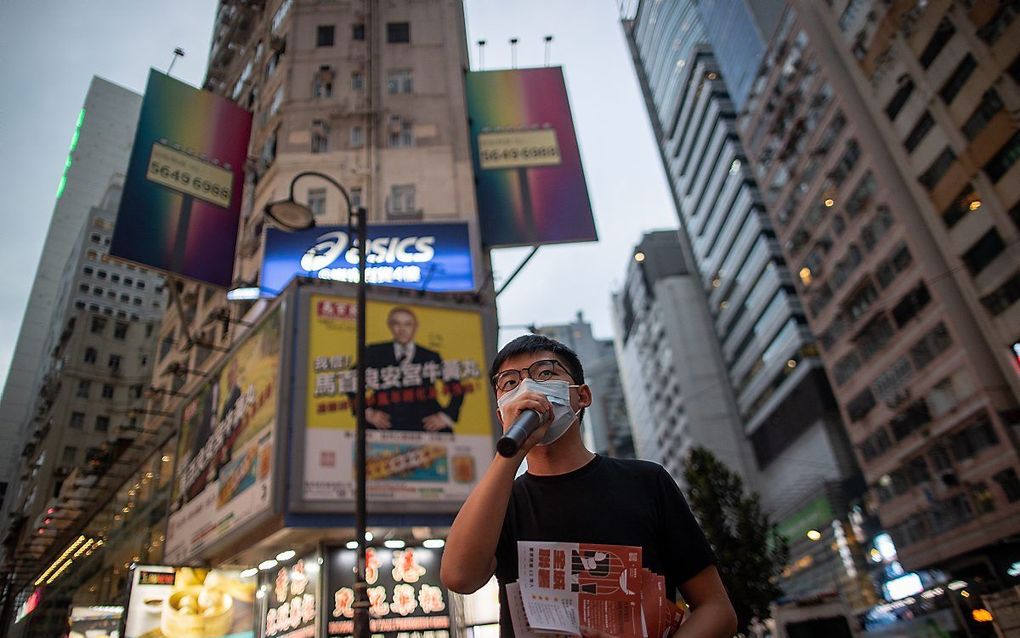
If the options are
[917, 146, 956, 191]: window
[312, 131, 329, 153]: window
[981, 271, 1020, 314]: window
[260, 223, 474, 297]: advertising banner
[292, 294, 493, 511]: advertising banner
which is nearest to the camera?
[292, 294, 493, 511]: advertising banner

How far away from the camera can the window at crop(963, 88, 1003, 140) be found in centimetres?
3344

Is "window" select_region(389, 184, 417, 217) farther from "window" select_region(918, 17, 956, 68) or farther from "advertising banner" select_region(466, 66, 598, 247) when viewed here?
"window" select_region(918, 17, 956, 68)

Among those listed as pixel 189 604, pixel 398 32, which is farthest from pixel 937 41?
pixel 189 604

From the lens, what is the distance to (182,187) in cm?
1859

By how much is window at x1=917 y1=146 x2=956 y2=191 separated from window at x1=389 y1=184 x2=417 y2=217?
32164 millimetres

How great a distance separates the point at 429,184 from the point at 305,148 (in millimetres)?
4456

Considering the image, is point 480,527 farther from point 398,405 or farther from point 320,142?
point 320,142

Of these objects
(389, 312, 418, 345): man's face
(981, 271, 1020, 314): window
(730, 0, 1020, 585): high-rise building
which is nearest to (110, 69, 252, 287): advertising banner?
(389, 312, 418, 345): man's face

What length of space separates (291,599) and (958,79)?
41.2 m

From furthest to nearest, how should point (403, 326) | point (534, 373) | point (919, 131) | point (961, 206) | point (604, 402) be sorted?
point (604, 402)
point (919, 131)
point (961, 206)
point (403, 326)
point (534, 373)

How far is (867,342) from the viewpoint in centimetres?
4622

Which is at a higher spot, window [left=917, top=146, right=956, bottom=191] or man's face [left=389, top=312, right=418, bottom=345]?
window [left=917, top=146, right=956, bottom=191]

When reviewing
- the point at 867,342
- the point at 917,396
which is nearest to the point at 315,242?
the point at 917,396

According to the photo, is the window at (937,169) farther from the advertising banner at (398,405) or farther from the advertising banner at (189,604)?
the advertising banner at (189,604)
